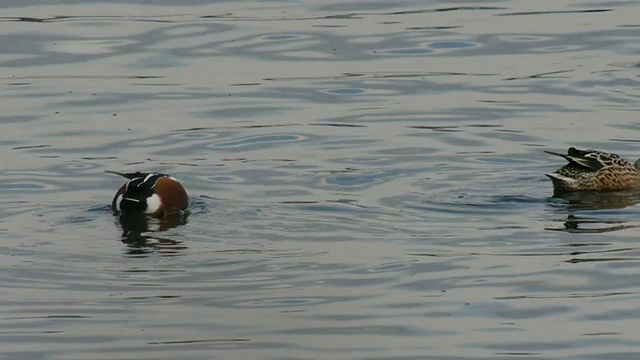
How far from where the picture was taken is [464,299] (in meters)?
10.4

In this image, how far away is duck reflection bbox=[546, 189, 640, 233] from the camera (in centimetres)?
1292

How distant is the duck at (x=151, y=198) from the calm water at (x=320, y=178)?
0.83ft

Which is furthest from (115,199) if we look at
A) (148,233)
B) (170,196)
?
(148,233)

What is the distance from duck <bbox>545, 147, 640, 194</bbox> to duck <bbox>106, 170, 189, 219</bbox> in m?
3.18

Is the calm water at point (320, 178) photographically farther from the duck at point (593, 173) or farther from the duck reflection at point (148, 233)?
the duck at point (593, 173)

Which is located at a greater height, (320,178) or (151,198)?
(151,198)

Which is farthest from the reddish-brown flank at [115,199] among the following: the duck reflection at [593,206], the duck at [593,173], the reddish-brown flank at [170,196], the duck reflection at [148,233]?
the duck at [593,173]

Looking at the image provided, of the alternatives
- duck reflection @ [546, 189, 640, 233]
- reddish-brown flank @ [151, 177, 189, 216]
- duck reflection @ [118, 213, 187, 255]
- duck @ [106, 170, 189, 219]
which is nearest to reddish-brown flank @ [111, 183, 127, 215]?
duck @ [106, 170, 189, 219]

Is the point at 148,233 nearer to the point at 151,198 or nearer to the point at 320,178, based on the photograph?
the point at 151,198

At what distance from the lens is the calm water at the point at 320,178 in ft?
31.7

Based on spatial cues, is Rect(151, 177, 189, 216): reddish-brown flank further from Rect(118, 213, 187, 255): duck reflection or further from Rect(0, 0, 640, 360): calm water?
Rect(0, 0, 640, 360): calm water

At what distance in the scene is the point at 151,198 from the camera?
535 inches

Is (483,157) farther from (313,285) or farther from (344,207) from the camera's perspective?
(313,285)

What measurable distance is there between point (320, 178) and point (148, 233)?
2022mm
